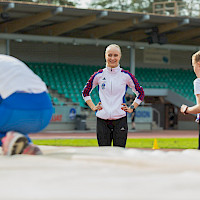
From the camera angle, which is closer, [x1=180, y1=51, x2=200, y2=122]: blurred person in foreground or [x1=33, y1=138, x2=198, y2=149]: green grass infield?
[x1=180, y1=51, x2=200, y2=122]: blurred person in foreground

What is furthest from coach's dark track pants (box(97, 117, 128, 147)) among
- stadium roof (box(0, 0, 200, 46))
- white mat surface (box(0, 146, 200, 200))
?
stadium roof (box(0, 0, 200, 46))

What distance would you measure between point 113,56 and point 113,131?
93 centimetres

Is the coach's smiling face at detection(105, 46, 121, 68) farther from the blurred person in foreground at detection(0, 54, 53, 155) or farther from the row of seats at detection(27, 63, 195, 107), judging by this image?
the row of seats at detection(27, 63, 195, 107)

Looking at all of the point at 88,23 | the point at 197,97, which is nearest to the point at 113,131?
the point at 197,97

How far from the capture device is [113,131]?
6.24 meters

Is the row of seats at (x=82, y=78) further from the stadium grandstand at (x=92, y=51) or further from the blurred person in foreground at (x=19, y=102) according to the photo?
the blurred person in foreground at (x=19, y=102)

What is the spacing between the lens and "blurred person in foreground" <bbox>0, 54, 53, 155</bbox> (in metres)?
3.96

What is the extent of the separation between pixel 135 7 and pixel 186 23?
34853 mm

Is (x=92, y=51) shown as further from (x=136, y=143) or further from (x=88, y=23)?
(x=136, y=143)

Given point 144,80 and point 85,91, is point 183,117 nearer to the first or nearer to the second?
point 144,80

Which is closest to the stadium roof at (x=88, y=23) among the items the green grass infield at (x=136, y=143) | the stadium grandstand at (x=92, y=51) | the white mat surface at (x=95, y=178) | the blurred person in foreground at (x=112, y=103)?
the stadium grandstand at (x=92, y=51)

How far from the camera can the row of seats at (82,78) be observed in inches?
1137

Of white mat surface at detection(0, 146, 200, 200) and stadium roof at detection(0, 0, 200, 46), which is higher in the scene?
white mat surface at detection(0, 146, 200, 200)

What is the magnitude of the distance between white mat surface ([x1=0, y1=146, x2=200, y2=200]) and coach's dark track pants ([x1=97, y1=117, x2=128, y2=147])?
256 cm
